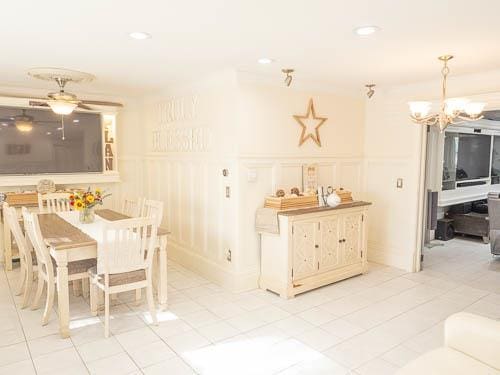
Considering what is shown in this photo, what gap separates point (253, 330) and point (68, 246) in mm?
1676

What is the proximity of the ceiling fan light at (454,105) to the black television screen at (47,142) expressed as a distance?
174 inches

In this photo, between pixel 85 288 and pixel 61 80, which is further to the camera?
pixel 61 80

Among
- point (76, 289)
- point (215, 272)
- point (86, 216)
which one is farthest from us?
point (215, 272)

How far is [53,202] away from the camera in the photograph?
4.56 meters

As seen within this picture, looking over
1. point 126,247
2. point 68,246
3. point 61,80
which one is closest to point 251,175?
point 126,247

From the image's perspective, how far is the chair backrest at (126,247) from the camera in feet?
9.93

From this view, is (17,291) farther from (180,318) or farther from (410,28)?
(410,28)

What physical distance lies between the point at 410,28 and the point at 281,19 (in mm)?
900

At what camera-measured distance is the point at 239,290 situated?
13.4 ft

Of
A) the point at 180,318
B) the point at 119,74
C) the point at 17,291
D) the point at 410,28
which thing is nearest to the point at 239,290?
the point at 180,318

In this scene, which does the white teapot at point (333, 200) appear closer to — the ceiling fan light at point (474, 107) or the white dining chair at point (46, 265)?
the ceiling fan light at point (474, 107)

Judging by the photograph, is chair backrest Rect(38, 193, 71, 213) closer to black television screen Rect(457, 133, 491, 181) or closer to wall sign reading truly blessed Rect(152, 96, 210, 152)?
wall sign reading truly blessed Rect(152, 96, 210, 152)

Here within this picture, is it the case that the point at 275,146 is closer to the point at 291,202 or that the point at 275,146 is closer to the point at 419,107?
the point at 291,202

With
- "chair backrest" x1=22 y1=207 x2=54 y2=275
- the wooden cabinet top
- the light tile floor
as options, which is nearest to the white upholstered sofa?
the light tile floor
